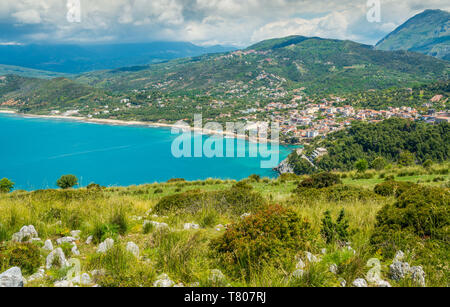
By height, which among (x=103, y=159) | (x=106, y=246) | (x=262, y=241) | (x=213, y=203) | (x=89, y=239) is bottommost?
(x=103, y=159)

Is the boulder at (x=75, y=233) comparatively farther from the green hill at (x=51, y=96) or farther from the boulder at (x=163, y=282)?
the green hill at (x=51, y=96)

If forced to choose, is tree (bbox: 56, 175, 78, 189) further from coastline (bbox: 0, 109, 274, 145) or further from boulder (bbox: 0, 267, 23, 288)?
coastline (bbox: 0, 109, 274, 145)

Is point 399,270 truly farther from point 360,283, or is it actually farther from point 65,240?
point 65,240

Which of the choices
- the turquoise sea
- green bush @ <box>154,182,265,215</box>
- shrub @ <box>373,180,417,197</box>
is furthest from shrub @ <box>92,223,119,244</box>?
the turquoise sea

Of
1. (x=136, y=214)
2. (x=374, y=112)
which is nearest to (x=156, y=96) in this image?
(x=374, y=112)

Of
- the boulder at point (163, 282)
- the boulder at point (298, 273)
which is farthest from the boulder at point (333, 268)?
the boulder at point (163, 282)

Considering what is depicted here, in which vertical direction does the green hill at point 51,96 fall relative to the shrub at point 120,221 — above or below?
above

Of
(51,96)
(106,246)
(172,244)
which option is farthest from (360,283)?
(51,96)
